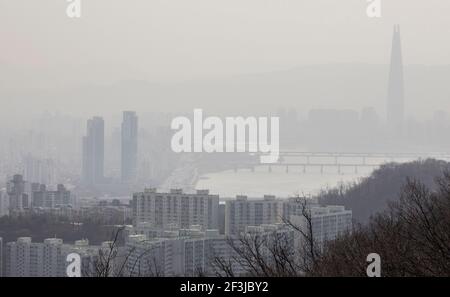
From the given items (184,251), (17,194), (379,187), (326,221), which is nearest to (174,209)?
(184,251)

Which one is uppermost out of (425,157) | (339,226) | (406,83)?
(406,83)

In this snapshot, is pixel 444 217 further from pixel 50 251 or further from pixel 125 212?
pixel 125 212

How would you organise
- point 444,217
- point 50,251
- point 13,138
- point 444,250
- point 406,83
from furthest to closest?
point 406,83 < point 13,138 < point 50,251 < point 444,217 < point 444,250

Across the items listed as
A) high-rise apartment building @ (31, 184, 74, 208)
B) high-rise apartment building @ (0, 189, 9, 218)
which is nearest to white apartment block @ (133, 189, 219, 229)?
high-rise apartment building @ (31, 184, 74, 208)

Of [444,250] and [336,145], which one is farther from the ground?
[336,145]
